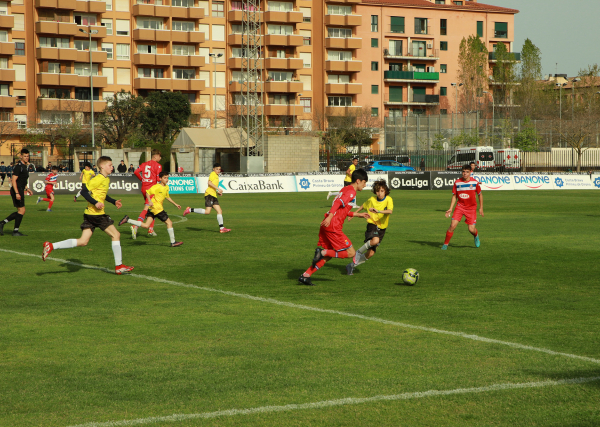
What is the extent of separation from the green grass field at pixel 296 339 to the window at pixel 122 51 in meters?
72.7

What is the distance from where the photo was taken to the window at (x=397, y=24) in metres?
96.2

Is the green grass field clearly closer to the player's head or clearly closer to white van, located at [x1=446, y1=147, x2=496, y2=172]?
the player's head

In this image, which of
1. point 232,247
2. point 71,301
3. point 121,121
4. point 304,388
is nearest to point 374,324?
point 304,388

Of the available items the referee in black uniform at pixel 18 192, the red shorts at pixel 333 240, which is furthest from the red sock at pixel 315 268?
the referee in black uniform at pixel 18 192

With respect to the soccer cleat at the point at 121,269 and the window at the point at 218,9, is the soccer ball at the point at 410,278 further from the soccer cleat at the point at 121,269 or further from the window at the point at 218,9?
the window at the point at 218,9

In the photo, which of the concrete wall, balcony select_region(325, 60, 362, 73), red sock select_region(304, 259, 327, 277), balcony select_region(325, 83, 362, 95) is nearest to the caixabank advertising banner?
the concrete wall

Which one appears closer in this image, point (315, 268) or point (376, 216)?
point (315, 268)

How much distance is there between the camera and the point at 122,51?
273ft

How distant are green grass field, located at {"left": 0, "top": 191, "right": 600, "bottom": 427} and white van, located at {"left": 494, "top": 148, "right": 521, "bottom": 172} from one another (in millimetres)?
44750

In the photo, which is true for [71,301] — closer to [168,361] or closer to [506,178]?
[168,361]

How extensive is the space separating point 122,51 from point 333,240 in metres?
78.7

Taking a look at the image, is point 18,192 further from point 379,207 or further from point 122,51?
point 122,51

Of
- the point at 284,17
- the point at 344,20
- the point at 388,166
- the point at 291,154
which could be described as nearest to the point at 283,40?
the point at 284,17

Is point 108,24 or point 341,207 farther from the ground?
point 108,24
